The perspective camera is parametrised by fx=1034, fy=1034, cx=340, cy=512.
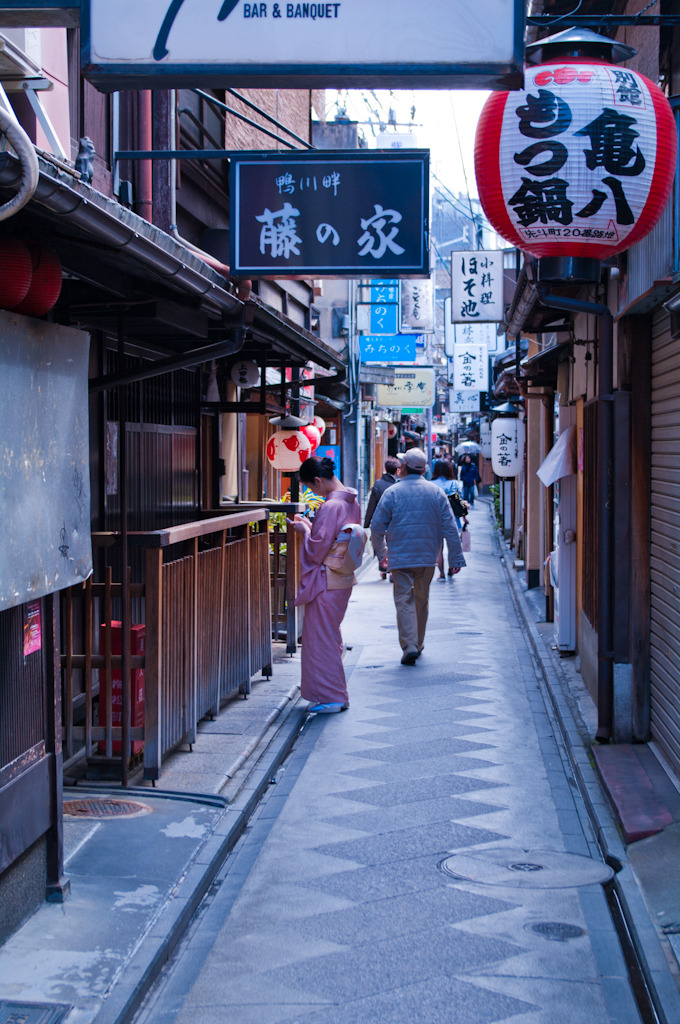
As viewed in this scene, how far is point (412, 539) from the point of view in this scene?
39.7ft

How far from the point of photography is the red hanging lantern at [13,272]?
4418mm

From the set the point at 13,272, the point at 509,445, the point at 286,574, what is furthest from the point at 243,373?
the point at 509,445

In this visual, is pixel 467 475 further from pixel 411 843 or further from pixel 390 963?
pixel 390 963

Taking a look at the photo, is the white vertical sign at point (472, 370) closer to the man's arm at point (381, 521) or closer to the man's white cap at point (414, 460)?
the man's white cap at point (414, 460)

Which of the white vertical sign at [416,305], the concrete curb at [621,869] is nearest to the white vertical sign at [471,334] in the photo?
the white vertical sign at [416,305]

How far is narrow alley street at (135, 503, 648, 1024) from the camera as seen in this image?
14.9 feet

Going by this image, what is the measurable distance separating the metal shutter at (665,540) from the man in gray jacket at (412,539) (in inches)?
162

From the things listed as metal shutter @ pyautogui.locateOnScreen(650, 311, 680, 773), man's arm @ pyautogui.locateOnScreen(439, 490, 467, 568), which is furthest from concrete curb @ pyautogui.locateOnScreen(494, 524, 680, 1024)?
man's arm @ pyautogui.locateOnScreen(439, 490, 467, 568)

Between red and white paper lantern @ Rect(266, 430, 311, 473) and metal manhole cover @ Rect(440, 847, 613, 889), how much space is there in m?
9.29

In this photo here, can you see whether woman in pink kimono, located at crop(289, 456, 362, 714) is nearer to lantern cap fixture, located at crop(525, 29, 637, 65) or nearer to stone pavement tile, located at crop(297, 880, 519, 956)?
stone pavement tile, located at crop(297, 880, 519, 956)

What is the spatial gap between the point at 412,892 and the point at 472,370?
1074 inches

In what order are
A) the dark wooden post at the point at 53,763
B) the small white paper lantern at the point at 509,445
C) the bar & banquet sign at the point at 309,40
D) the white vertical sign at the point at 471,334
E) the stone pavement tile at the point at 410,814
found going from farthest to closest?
the white vertical sign at the point at 471,334 → the small white paper lantern at the point at 509,445 → the stone pavement tile at the point at 410,814 → the dark wooden post at the point at 53,763 → the bar & banquet sign at the point at 309,40

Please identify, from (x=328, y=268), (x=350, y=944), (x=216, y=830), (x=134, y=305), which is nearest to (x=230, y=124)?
(x=328, y=268)

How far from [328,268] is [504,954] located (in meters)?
5.45
